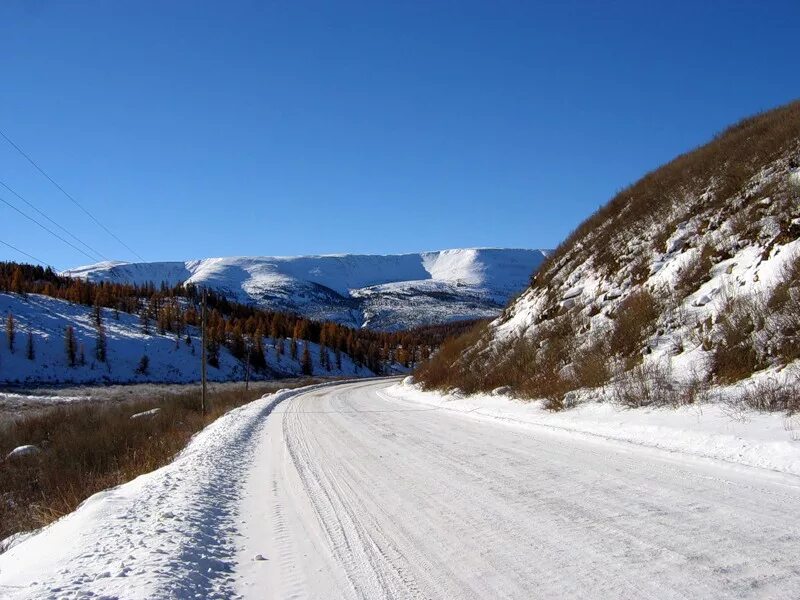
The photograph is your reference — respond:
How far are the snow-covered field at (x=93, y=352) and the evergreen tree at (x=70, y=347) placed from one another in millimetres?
858

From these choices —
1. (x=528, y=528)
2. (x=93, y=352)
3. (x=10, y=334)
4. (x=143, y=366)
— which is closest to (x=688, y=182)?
(x=528, y=528)

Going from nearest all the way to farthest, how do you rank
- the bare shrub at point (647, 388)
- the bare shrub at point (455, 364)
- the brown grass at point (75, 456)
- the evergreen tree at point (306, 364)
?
the bare shrub at point (647, 388) < the brown grass at point (75, 456) < the bare shrub at point (455, 364) < the evergreen tree at point (306, 364)

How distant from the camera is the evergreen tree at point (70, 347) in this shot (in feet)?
342

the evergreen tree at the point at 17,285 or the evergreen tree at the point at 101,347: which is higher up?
the evergreen tree at the point at 17,285

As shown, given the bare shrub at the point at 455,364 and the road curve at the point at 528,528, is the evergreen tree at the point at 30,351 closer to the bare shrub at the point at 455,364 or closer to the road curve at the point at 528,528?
the bare shrub at the point at 455,364

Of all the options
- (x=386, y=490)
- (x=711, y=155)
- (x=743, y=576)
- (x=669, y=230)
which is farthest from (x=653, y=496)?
(x=711, y=155)

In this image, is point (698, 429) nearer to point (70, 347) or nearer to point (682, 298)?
point (682, 298)

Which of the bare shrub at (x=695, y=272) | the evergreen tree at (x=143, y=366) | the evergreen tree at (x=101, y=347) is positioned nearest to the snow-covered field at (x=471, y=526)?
A: the bare shrub at (x=695, y=272)

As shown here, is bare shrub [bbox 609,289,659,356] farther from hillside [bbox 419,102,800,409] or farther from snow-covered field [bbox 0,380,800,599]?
snow-covered field [bbox 0,380,800,599]

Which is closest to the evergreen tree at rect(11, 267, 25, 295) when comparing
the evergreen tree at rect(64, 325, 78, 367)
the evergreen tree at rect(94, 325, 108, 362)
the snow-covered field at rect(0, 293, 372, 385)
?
the snow-covered field at rect(0, 293, 372, 385)

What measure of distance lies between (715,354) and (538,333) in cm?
937

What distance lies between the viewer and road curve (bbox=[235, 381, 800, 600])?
13.6 feet

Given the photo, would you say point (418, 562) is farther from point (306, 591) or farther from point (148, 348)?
point (148, 348)

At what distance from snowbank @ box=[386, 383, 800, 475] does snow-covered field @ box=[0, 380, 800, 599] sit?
0.13 ft
